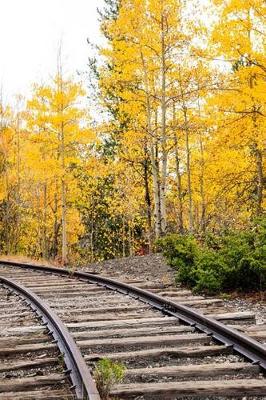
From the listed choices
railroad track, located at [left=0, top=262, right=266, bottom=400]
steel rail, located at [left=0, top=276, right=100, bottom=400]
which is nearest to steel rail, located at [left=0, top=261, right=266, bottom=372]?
railroad track, located at [left=0, top=262, right=266, bottom=400]

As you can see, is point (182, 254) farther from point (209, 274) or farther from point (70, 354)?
point (70, 354)

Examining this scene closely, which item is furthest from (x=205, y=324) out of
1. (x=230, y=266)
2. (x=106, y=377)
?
(x=230, y=266)

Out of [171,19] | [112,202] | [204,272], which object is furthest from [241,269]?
[112,202]

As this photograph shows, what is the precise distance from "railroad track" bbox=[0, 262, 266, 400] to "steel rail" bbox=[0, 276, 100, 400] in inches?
6.3

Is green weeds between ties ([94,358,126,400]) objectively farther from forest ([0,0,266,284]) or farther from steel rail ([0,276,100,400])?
forest ([0,0,266,284])

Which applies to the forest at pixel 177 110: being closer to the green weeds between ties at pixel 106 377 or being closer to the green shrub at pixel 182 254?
the green shrub at pixel 182 254

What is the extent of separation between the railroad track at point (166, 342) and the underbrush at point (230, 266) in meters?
0.65

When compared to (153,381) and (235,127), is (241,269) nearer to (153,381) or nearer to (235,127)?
(153,381)

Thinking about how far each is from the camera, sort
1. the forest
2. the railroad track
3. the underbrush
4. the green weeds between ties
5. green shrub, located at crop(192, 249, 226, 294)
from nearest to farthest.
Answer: the green weeds between ties → the railroad track → the underbrush → green shrub, located at crop(192, 249, 226, 294) → the forest

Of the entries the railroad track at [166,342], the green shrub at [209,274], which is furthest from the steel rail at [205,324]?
the green shrub at [209,274]

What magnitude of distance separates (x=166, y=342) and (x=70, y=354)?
1.09 metres

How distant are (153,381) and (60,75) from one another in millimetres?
19211

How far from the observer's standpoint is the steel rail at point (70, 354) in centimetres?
380

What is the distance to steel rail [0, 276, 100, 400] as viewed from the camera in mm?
3801
